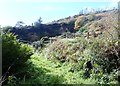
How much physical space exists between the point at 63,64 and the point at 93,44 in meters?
2.39

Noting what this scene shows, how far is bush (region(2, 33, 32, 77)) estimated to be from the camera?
8.82 m

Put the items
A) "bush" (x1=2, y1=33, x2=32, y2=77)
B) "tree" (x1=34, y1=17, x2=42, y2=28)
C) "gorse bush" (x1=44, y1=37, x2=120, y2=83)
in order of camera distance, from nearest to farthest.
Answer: "bush" (x1=2, y1=33, x2=32, y2=77)
"gorse bush" (x1=44, y1=37, x2=120, y2=83)
"tree" (x1=34, y1=17, x2=42, y2=28)

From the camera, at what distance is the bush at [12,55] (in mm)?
8820

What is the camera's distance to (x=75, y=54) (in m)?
11.9

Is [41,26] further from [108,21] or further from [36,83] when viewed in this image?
[36,83]

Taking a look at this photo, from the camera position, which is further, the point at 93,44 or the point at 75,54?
the point at 75,54

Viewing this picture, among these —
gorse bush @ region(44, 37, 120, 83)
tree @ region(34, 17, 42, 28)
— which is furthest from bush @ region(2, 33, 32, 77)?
tree @ region(34, 17, 42, 28)

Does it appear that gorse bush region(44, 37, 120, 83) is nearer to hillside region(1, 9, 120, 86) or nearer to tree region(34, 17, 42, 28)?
hillside region(1, 9, 120, 86)

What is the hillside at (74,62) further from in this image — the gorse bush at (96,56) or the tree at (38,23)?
the tree at (38,23)

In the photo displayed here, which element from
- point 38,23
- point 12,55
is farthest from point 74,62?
point 38,23

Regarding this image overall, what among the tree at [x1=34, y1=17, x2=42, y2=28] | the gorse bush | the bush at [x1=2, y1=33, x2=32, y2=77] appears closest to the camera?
the bush at [x1=2, y1=33, x2=32, y2=77]

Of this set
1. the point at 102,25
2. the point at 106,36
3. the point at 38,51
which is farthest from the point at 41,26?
the point at 106,36

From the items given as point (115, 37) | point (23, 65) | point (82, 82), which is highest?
point (115, 37)

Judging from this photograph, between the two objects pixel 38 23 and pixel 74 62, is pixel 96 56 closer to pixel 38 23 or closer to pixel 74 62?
pixel 74 62
